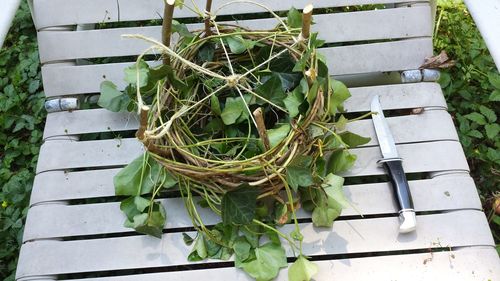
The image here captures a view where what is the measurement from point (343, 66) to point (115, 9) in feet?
1.86

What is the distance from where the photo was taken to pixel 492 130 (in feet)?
5.21

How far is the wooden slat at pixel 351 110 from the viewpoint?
1.34 meters

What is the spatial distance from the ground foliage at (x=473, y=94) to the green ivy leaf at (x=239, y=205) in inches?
30.8

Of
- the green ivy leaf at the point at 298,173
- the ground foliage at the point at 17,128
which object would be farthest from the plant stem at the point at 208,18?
the ground foliage at the point at 17,128

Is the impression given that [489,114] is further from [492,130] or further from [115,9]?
[115,9]

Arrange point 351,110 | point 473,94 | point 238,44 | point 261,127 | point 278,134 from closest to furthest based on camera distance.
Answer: point 261,127
point 278,134
point 238,44
point 351,110
point 473,94

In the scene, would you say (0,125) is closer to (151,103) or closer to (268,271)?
(151,103)

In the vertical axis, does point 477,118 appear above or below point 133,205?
above

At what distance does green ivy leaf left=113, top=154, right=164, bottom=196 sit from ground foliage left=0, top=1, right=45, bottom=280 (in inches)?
20.1

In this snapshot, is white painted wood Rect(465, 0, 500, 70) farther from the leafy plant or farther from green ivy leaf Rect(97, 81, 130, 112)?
green ivy leaf Rect(97, 81, 130, 112)

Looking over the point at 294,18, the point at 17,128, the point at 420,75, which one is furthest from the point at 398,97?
the point at 17,128

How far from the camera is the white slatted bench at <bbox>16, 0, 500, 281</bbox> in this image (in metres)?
1.15

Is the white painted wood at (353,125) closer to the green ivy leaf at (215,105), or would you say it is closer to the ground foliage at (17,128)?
the green ivy leaf at (215,105)

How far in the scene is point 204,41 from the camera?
4.03 ft
